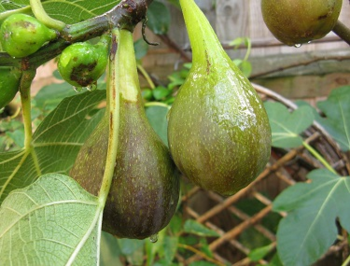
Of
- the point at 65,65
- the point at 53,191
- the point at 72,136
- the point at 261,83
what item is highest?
the point at 65,65

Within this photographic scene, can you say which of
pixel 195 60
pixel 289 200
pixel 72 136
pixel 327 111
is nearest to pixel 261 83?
pixel 327 111

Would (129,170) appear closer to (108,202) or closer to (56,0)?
(108,202)

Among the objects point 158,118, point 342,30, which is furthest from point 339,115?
point 342,30

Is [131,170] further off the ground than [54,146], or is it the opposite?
[131,170]

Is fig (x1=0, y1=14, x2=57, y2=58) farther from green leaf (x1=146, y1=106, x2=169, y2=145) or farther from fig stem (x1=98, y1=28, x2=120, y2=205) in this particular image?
green leaf (x1=146, y1=106, x2=169, y2=145)

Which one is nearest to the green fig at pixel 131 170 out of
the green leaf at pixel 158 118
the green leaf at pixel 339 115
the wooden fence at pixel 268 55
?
the green leaf at pixel 158 118

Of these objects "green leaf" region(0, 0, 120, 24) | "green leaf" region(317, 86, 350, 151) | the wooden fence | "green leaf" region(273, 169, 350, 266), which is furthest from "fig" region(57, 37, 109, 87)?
the wooden fence

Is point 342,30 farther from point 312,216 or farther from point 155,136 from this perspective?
point 312,216
